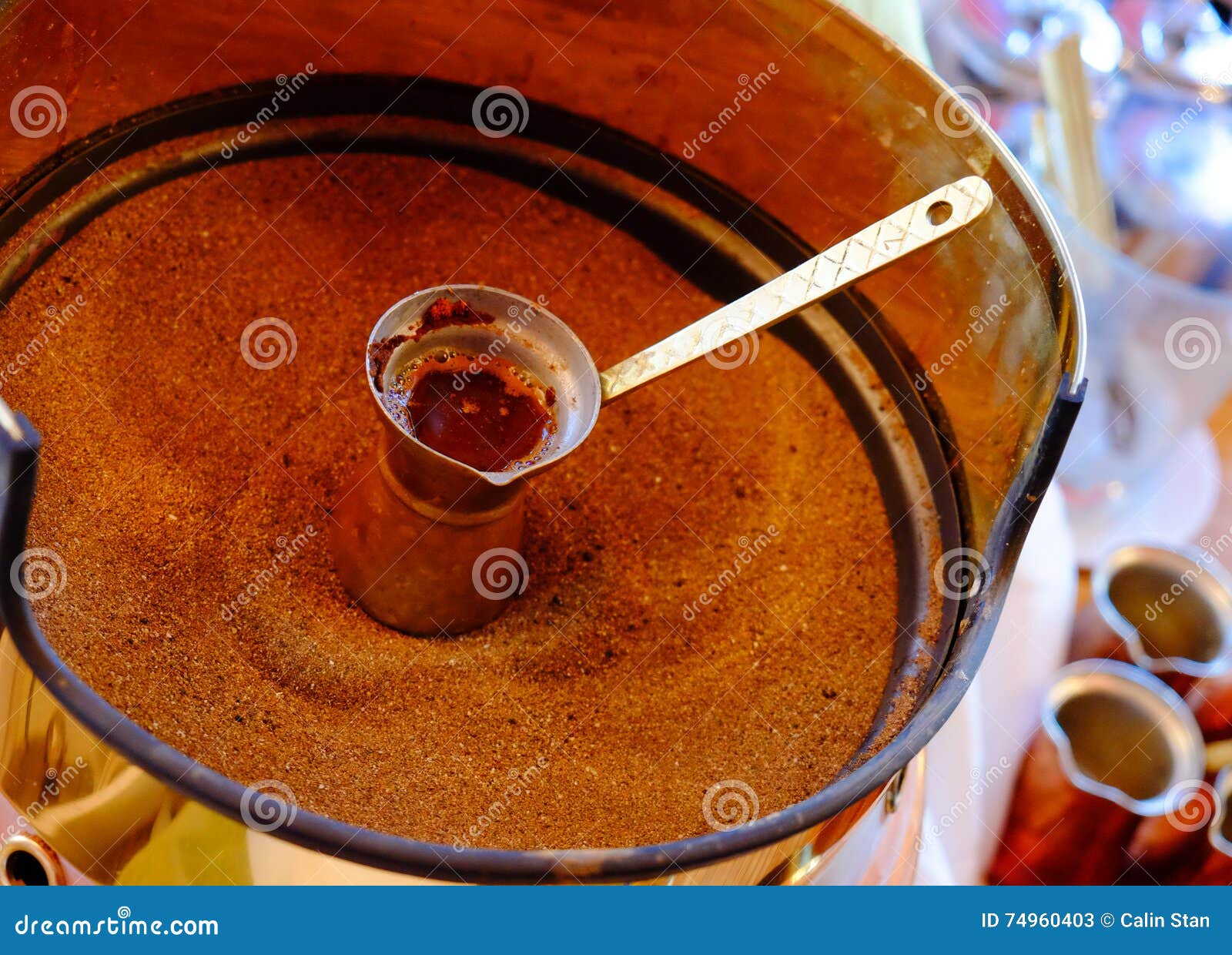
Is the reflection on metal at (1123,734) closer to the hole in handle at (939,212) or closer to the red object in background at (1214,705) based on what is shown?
the red object in background at (1214,705)

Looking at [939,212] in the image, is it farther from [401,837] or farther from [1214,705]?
[1214,705]

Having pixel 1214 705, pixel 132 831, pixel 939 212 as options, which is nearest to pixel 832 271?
pixel 939 212

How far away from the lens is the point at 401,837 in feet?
1.65

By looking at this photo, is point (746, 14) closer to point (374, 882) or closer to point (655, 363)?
point (655, 363)

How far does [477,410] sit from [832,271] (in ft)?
0.73

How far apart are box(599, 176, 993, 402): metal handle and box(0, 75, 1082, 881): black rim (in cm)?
11

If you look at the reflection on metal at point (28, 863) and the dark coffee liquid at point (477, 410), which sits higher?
the dark coffee liquid at point (477, 410)

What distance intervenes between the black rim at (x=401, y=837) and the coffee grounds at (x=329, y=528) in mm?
43

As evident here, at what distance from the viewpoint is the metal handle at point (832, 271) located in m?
0.64

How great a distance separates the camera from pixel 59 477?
67 centimetres

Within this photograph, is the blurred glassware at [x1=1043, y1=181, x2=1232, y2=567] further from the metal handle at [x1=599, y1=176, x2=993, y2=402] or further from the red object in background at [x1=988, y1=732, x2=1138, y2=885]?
the metal handle at [x1=599, y1=176, x2=993, y2=402]

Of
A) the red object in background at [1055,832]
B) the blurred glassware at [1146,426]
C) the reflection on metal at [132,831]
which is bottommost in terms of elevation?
the reflection on metal at [132,831]

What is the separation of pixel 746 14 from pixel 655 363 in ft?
0.83

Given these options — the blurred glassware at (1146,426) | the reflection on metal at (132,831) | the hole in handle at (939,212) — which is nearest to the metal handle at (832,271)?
the hole in handle at (939,212)
